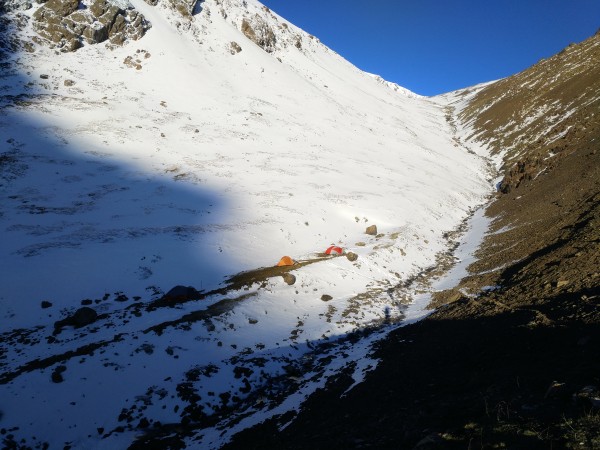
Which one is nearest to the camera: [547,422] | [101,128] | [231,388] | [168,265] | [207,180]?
[547,422]

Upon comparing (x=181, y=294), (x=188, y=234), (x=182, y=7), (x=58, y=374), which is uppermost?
(x=182, y=7)

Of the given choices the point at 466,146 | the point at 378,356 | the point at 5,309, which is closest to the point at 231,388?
the point at 378,356

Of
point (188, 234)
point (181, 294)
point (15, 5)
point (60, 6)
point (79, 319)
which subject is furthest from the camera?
point (60, 6)

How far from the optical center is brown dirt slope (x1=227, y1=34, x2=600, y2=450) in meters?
5.11

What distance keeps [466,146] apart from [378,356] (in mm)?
55463

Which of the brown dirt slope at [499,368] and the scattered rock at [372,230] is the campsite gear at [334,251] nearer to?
the scattered rock at [372,230]

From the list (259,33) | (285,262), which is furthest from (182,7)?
(285,262)

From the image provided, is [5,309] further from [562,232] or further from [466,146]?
[466,146]

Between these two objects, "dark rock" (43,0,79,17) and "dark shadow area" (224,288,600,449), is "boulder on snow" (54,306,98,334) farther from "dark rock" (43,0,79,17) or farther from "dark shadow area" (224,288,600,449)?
"dark rock" (43,0,79,17)

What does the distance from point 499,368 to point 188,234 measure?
17834 mm

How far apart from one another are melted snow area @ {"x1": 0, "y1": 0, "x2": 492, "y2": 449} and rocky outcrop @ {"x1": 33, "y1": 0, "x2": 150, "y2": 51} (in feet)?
5.21

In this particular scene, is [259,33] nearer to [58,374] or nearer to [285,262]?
[285,262]

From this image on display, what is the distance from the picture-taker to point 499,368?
23.7ft

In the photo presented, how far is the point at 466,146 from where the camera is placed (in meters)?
58.4
